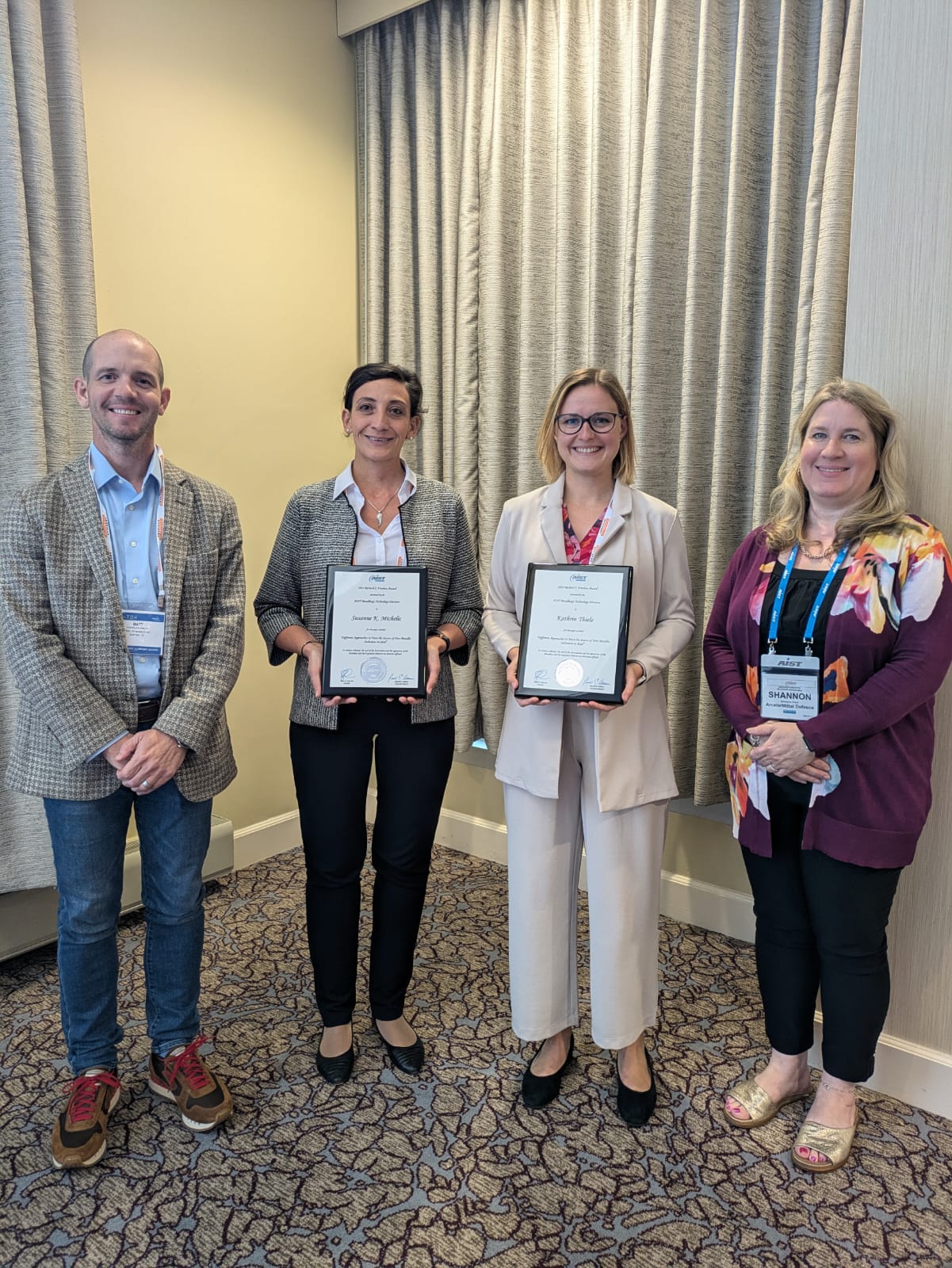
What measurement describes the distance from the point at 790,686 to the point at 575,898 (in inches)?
28.5

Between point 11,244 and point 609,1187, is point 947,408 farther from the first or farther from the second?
point 11,244

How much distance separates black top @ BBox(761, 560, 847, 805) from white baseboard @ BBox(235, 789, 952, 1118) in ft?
2.31

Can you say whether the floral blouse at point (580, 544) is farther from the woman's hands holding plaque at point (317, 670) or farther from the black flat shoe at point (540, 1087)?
the black flat shoe at point (540, 1087)

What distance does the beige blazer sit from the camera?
2049 millimetres

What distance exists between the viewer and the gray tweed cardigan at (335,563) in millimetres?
2191

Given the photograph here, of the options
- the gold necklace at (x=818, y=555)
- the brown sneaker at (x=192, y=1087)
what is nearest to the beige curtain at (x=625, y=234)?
the gold necklace at (x=818, y=555)

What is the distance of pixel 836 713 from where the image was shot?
1915 mm

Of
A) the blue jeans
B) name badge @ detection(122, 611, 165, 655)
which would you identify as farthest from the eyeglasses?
the blue jeans

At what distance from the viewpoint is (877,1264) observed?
176 centimetres

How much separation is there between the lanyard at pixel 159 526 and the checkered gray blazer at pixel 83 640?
1cm

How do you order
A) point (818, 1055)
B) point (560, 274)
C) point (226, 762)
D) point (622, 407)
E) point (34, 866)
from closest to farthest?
point (622, 407)
point (226, 762)
point (818, 1055)
point (34, 866)
point (560, 274)

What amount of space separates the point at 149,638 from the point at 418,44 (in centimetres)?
280

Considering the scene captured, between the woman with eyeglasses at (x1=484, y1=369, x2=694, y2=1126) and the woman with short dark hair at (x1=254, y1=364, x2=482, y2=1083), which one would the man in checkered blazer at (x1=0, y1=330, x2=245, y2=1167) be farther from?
the woman with eyeglasses at (x1=484, y1=369, x2=694, y2=1126)

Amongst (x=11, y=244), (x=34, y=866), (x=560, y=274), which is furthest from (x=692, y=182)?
(x=34, y=866)
